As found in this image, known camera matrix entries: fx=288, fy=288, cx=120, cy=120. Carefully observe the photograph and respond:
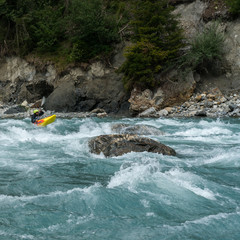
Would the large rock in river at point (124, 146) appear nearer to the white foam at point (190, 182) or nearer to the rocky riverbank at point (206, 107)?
the white foam at point (190, 182)

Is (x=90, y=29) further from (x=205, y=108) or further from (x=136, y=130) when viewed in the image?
(x=136, y=130)

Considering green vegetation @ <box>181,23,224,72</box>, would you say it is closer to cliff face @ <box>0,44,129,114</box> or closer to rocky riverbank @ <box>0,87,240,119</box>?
rocky riverbank @ <box>0,87,240,119</box>

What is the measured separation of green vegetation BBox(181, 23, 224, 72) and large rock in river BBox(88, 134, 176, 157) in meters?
10.6

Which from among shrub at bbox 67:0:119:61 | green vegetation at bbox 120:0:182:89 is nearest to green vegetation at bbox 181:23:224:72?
green vegetation at bbox 120:0:182:89

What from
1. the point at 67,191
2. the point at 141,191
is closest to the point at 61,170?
the point at 67,191

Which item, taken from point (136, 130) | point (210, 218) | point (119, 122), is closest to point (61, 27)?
point (119, 122)

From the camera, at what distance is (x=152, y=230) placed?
10.6ft

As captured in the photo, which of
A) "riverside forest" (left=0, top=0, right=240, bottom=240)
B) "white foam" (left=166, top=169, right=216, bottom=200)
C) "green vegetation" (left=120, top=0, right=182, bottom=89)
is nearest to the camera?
"riverside forest" (left=0, top=0, right=240, bottom=240)

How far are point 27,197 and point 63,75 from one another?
16.7 meters

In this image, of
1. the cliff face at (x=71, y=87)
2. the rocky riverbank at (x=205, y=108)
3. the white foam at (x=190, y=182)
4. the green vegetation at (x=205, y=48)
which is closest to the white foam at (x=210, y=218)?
the white foam at (x=190, y=182)

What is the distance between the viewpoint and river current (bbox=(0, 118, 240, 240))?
3227 millimetres

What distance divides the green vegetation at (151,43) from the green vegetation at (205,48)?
0.82 meters

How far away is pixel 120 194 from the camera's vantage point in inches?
163

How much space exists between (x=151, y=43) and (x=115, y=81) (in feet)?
12.4
